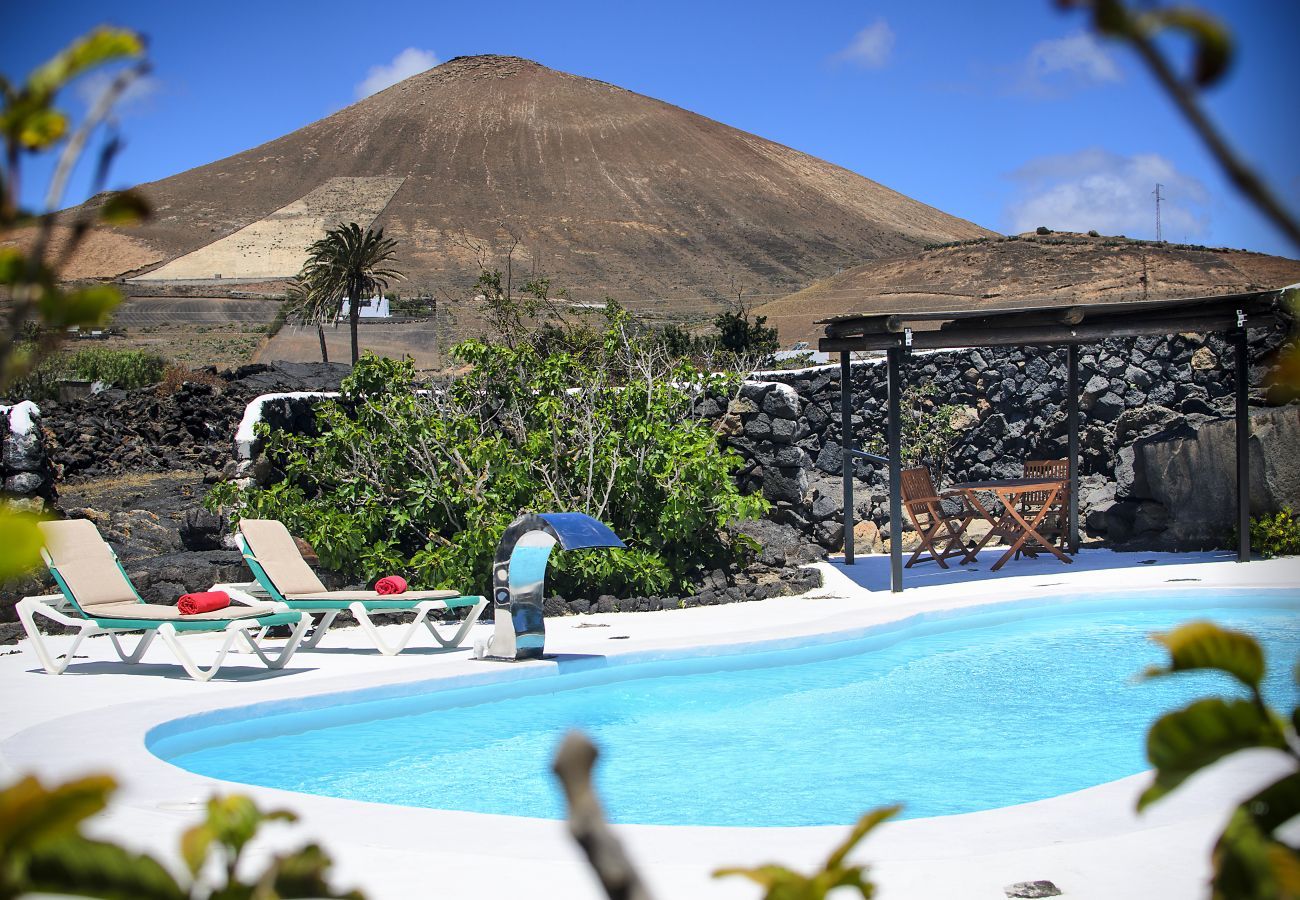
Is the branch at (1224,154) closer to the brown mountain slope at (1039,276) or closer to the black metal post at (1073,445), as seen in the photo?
the black metal post at (1073,445)

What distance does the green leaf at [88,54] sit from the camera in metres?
0.85

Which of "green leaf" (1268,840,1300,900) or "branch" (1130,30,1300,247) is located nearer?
"branch" (1130,30,1300,247)

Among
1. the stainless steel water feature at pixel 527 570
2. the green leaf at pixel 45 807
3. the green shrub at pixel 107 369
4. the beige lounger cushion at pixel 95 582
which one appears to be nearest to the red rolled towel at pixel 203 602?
the beige lounger cushion at pixel 95 582

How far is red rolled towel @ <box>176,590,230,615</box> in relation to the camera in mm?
6730

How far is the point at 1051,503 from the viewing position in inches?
428

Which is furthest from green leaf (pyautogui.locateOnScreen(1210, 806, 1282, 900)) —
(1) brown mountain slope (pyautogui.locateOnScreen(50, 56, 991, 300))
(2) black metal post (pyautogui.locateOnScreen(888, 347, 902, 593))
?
(1) brown mountain slope (pyautogui.locateOnScreen(50, 56, 991, 300))

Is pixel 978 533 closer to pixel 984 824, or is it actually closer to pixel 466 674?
pixel 466 674

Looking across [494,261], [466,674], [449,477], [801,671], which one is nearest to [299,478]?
[449,477]

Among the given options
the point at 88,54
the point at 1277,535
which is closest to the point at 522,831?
the point at 88,54

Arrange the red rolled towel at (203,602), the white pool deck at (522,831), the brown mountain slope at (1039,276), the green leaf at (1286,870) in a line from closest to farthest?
the green leaf at (1286,870) → the white pool deck at (522,831) → the red rolled towel at (203,602) → the brown mountain slope at (1039,276)

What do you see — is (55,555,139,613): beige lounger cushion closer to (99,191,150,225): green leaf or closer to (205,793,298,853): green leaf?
(205,793,298,853): green leaf

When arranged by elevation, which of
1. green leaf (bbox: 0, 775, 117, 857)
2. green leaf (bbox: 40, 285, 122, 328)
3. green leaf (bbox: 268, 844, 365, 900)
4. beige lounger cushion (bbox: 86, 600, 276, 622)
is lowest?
beige lounger cushion (bbox: 86, 600, 276, 622)

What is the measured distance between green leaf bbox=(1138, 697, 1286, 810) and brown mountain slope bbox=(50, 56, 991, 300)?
65907mm

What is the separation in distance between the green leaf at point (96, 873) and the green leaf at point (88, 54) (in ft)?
1.67
